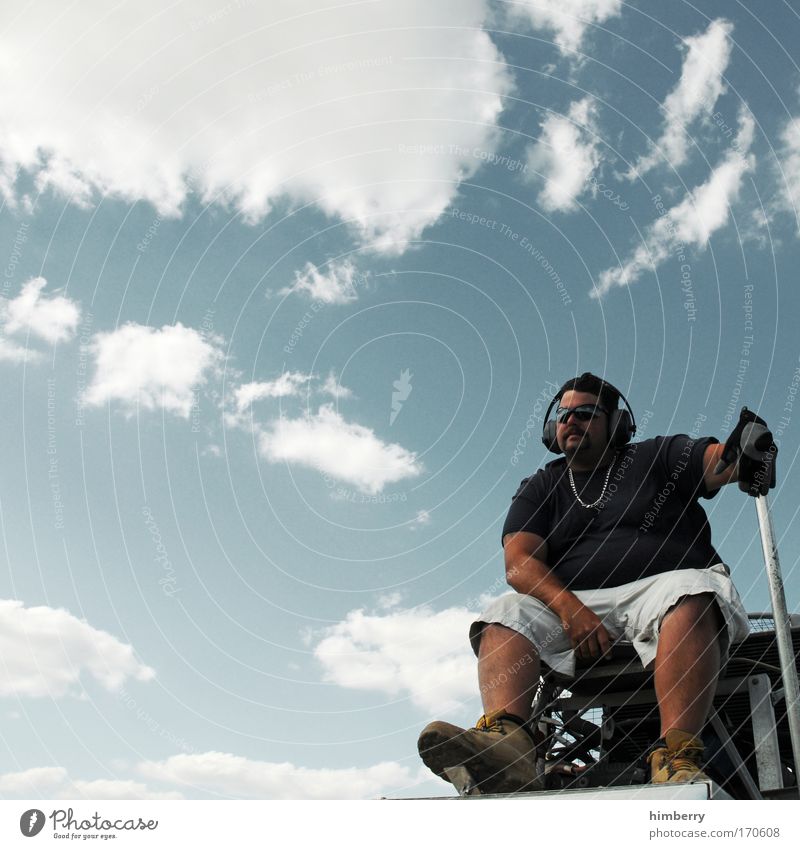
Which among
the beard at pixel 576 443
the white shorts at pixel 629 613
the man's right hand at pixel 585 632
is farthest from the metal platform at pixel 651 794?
the beard at pixel 576 443

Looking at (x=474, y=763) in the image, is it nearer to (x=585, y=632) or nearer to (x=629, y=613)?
(x=585, y=632)

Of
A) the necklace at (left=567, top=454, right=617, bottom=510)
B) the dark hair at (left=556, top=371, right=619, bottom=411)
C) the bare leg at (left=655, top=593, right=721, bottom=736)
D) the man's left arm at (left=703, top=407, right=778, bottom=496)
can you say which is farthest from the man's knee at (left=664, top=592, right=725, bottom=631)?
the dark hair at (left=556, top=371, right=619, bottom=411)

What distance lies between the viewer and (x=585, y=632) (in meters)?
3.09

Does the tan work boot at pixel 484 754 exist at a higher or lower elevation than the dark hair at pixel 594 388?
lower

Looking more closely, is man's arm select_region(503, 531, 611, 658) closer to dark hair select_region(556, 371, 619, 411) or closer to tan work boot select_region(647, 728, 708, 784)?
tan work boot select_region(647, 728, 708, 784)

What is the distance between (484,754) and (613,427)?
1852 mm

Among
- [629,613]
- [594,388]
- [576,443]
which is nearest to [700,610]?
[629,613]

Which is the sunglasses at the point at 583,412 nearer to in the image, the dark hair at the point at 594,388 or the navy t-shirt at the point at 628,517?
the dark hair at the point at 594,388

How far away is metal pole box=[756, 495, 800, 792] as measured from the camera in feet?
9.04

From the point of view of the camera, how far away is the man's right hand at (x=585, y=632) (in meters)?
3.07

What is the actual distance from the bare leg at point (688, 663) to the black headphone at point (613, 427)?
1160 millimetres

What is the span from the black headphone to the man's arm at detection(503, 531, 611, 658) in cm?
59
